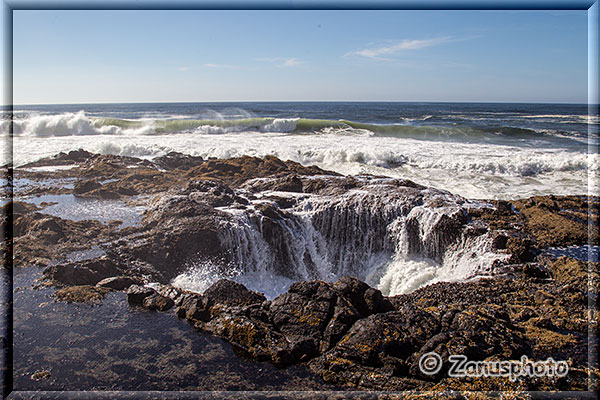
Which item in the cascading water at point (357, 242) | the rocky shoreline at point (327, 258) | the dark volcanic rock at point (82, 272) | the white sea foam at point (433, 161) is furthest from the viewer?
the white sea foam at point (433, 161)

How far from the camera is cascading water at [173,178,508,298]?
5.20 metres

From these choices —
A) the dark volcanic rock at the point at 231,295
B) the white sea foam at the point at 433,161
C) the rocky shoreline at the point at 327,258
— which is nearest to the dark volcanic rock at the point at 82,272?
the rocky shoreline at the point at 327,258

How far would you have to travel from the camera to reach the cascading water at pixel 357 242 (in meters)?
5.20

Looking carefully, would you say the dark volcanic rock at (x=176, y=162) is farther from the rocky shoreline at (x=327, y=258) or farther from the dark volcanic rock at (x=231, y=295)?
the dark volcanic rock at (x=231, y=295)

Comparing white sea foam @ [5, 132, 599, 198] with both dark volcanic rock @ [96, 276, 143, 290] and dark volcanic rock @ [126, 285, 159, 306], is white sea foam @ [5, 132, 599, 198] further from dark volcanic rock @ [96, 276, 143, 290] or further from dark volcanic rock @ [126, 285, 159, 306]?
dark volcanic rock @ [126, 285, 159, 306]

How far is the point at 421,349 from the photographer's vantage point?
2695 mm

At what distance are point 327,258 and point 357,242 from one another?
1.84 feet

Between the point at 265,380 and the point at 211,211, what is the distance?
130 inches

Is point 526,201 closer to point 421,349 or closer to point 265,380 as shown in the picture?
point 421,349

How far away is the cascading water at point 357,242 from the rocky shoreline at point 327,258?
0.02 metres

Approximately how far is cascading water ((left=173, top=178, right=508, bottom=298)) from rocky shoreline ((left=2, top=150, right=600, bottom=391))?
0.02 m

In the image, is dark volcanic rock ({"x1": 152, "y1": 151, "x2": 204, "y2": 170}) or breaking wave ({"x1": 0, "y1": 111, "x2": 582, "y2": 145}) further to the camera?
breaking wave ({"x1": 0, "y1": 111, "x2": 582, "y2": 145})

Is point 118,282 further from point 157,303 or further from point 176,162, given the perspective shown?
point 176,162

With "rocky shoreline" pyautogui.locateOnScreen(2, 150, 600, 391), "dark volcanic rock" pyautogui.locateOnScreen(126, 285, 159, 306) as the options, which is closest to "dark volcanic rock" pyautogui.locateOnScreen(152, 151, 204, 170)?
"rocky shoreline" pyautogui.locateOnScreen(2, 150, 600, 391)
